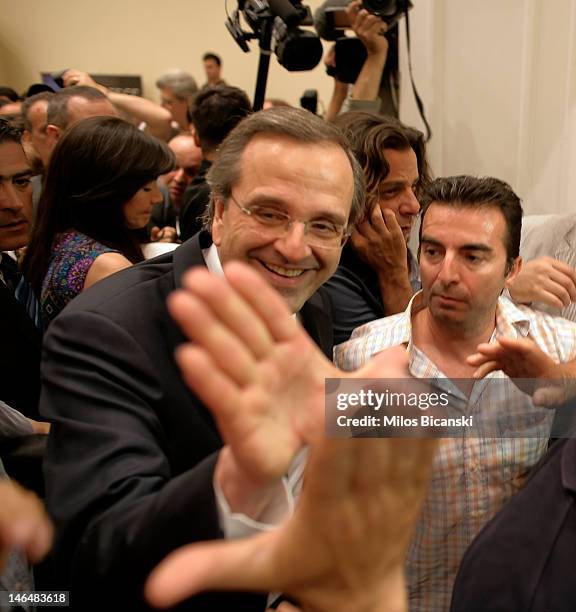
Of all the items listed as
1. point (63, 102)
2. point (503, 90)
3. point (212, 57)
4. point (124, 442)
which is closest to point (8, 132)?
point (63, 102)

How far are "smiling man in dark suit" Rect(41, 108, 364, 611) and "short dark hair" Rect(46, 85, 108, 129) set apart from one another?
4.04 feet

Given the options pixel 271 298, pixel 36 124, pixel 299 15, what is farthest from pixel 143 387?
pixel 36 124

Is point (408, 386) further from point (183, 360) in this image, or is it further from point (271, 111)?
point (271, 111)

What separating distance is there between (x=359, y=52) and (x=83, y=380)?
1.67 m

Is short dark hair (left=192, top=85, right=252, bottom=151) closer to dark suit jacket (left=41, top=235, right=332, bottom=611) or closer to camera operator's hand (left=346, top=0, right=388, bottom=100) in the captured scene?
camera operator's hand (left=346, top=0, right=388, bottom=100)

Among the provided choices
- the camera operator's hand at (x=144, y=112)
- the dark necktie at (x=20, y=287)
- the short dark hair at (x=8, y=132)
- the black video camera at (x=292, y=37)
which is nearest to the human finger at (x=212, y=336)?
the dark necktie at (x=20, y=287)

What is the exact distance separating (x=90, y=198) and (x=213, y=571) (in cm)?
119

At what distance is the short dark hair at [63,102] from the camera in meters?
2.05

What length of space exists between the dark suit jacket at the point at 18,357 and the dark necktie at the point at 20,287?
0.06 metres

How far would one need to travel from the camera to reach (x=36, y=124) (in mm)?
2244

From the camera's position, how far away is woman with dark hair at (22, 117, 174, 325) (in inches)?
55.3

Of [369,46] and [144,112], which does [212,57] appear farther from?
[369,46]

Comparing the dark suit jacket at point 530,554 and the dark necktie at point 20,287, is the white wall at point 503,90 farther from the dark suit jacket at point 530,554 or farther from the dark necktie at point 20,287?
the dark suit jacket at point 530,554

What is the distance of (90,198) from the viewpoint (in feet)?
4.66
